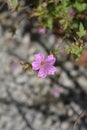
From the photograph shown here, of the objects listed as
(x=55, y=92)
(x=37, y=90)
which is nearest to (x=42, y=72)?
(x=55, y=92)

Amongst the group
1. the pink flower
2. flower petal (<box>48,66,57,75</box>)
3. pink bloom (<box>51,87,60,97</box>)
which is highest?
pink bloom (<box>51,87,60,97</box>)

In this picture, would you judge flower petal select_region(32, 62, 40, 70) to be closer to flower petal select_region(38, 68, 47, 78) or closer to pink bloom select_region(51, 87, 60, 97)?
flower petal select_region(38, 68, 47, 78)

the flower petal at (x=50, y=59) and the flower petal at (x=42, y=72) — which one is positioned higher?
the flower petal at (x=50, y=59)

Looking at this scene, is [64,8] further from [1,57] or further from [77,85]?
[1,57]

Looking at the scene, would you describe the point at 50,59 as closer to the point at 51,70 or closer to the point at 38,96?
the point at 51,70

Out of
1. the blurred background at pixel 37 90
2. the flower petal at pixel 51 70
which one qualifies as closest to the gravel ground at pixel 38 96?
the blurred background at pixel 37 90

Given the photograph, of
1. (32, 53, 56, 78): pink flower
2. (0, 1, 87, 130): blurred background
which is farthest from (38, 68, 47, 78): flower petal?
(0, 1, 87, 130): blurred background

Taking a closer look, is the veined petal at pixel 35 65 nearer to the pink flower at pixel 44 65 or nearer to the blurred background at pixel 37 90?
the pink flower at pixel 44 65

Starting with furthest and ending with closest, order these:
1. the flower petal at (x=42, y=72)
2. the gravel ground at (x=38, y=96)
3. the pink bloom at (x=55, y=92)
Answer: the pink bloom at (x=55, y=92) < the gravel ground at (x=38, y=96) < the flower petal at (x=42, y=72)
